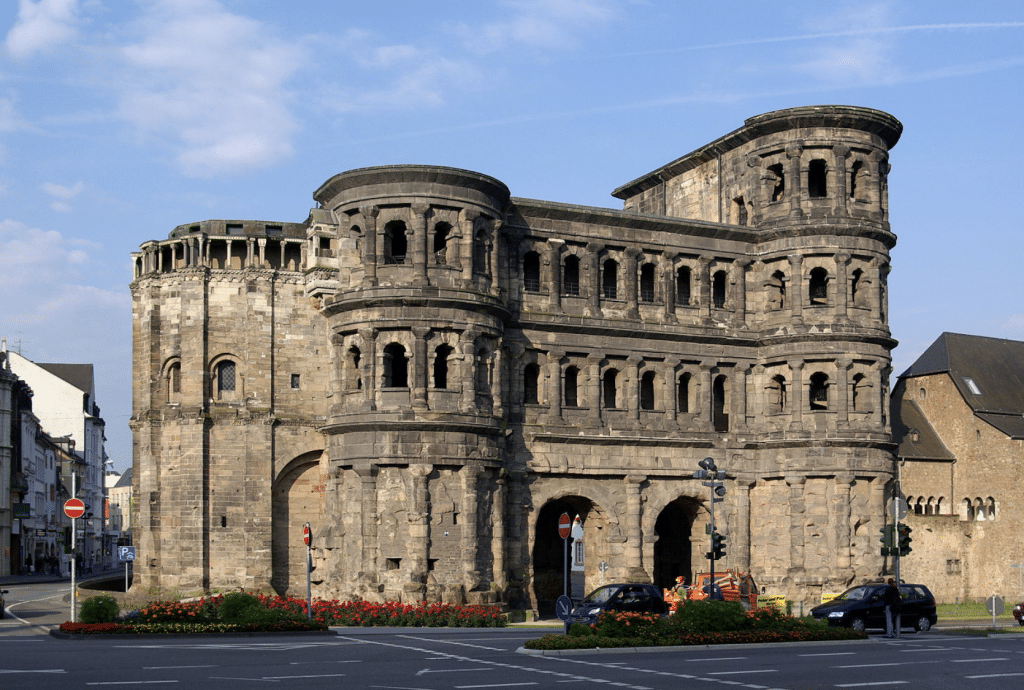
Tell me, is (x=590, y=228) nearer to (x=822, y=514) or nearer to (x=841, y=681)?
(x=822, y=514)

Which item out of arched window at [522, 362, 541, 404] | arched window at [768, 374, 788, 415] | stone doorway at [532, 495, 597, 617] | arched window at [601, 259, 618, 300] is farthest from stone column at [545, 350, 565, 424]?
arched window at [768, 374, 788, 415]

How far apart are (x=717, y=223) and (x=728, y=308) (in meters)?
3.67

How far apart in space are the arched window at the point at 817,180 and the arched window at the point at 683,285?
19.8 ft

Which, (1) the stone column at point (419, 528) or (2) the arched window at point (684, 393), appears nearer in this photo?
(1) the stone column at point (419, 528)

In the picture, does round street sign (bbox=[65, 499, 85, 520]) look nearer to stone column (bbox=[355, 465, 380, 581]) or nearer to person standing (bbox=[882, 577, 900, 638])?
stone column (bbox=[355, 465, 380, 581])

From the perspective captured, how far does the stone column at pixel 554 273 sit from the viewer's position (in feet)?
160

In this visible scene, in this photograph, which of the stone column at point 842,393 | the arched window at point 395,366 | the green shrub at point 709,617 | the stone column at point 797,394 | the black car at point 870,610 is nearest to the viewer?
the green shrub at point 709,617

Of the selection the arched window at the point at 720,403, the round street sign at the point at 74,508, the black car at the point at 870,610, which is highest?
the arched window at the point at 720,403

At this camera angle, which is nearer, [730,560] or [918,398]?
[730,560]

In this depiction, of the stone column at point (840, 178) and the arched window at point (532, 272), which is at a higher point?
the stone column at point (840, 178)

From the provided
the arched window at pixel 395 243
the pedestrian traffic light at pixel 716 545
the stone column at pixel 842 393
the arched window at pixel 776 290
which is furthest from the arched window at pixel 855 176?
the arched window at pixel 395 243

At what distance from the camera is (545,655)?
2859 cm

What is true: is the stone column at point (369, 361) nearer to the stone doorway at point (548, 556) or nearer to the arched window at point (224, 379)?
the arched window at point (224, 379)

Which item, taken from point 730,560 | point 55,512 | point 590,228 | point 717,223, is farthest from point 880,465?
point 55,512
